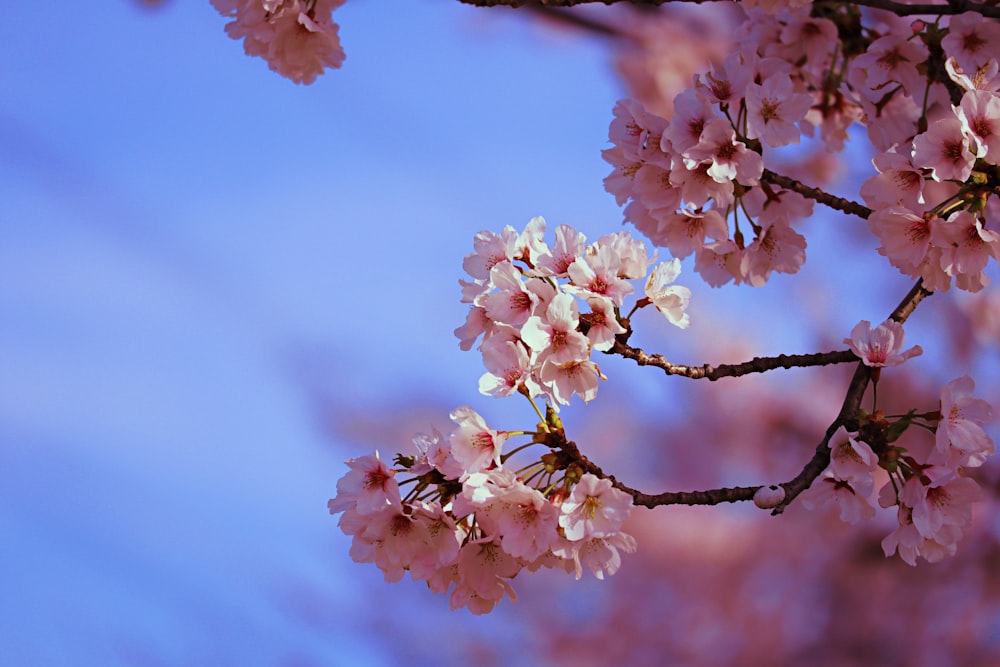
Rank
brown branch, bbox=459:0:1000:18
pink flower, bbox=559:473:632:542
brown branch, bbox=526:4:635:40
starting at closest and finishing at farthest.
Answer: pink flower, bbox=559:473:632:542, brown branch, bbox=459:0:1000:18, brown branch, bbox=526:4:635:40

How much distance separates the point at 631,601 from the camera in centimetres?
663

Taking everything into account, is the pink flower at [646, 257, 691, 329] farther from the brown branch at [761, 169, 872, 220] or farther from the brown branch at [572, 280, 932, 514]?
the brown branch at [761, 169, 872, 220]

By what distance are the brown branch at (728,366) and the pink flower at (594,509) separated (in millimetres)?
271

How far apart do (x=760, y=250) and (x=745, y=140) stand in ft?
1.14

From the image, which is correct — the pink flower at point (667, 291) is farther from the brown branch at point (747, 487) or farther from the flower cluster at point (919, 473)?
the flower cluster at point (919, 473)

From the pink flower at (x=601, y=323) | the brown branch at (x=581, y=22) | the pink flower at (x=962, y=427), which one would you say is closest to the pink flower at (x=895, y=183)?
the pink flower at (x=962, y=427)

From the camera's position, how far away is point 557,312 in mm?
1403

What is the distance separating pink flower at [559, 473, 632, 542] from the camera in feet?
4.54

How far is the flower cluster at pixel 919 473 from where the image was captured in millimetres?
1528

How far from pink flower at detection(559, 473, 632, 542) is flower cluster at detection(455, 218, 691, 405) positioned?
14cm

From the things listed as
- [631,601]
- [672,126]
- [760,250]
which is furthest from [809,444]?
[672,126]

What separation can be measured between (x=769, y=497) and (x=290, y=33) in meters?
1.40

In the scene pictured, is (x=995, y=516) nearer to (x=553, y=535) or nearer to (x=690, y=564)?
(x=690, y=564)

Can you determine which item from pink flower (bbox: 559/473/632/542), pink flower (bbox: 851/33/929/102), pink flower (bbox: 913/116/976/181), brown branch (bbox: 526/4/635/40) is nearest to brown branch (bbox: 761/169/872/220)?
pink flower (bbox: 913/116/976/181)
